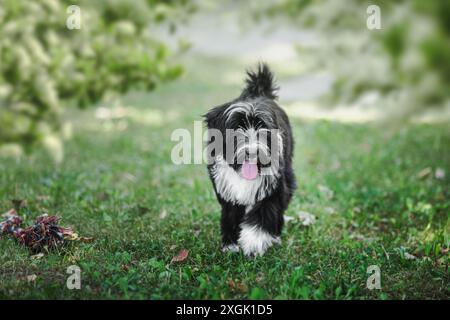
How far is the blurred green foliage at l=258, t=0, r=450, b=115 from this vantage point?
110cm

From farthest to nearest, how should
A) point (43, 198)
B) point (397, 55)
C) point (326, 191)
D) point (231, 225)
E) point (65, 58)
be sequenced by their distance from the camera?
point (65, 58), point (326, 191), point (43, 198), point (231, 225), point (397, 55)

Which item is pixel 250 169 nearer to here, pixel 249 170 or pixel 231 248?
pixel 249 170

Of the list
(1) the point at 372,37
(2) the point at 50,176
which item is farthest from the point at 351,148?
(1) the point at 372,37

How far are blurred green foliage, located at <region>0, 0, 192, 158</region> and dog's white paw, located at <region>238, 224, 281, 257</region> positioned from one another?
257 centimetres

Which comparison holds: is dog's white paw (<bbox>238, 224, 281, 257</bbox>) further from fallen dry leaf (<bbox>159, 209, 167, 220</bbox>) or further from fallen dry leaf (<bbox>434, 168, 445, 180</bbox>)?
fallen dry leaf (<bbox>434, 168, 445, 180</bbox>)

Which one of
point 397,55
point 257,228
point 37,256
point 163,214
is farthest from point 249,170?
point 397,55

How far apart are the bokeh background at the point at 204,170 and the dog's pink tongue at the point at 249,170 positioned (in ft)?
1.88

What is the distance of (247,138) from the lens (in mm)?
3520

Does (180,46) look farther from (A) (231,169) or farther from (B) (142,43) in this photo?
(A) (231,169)

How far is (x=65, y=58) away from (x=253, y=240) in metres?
3.45

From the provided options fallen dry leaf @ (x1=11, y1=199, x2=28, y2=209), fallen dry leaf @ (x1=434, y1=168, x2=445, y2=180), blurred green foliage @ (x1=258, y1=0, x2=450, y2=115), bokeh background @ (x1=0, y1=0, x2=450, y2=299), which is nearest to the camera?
blurred green foliage @ (x1=258, y1=0, x2=450, y2=115)

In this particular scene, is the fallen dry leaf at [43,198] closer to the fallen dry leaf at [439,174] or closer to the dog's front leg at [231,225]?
the dog's front leg at [231,225]

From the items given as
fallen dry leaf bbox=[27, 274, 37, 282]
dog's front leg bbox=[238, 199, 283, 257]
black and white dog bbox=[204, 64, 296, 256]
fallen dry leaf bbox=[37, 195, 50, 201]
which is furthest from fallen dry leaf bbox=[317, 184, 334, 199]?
fallen dry leaf bbox=[27, 274, 37, 282]
